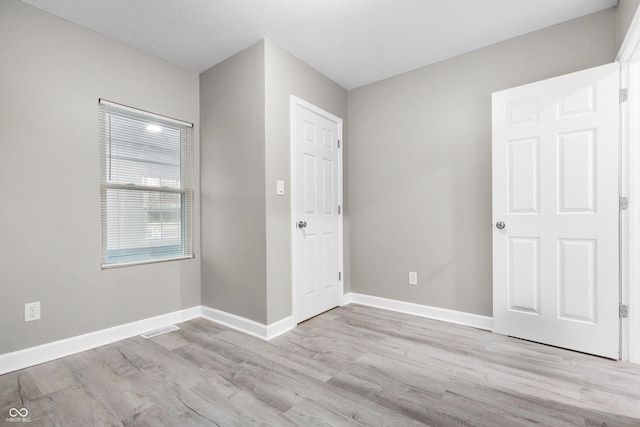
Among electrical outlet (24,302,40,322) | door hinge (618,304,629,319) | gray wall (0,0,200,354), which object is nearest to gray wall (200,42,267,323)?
gray wall (0,0,200,354)

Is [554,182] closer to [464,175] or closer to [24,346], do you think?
[464,175]

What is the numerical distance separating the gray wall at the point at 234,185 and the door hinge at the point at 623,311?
8.47 ft

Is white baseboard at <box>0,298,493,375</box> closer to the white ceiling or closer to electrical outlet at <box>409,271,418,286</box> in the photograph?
electrical outlet at <box>409,271,418,286</box>

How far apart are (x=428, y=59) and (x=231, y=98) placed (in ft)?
6.30

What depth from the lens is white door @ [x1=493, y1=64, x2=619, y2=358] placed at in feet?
6.92

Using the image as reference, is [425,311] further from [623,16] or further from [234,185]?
[623,16]

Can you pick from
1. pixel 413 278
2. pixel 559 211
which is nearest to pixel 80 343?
pixel 413 278

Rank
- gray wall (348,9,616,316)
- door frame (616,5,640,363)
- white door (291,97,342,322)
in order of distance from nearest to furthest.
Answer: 1. door frame (616,5,640,363)
2. gray wall (348,9,616,316)
3. white door (291,97,342,322)

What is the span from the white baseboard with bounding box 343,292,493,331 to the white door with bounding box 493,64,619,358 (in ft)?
0.58

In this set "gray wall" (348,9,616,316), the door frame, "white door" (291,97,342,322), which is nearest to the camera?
the door frame

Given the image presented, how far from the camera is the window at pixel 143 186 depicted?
2.51m

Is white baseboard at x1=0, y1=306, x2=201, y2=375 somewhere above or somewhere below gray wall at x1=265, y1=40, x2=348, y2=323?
below

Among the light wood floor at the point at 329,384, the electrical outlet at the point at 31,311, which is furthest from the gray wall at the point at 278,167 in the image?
the electrical outlet at the point at 31,311

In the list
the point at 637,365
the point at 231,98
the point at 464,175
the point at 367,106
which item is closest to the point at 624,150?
the point at 464,175
